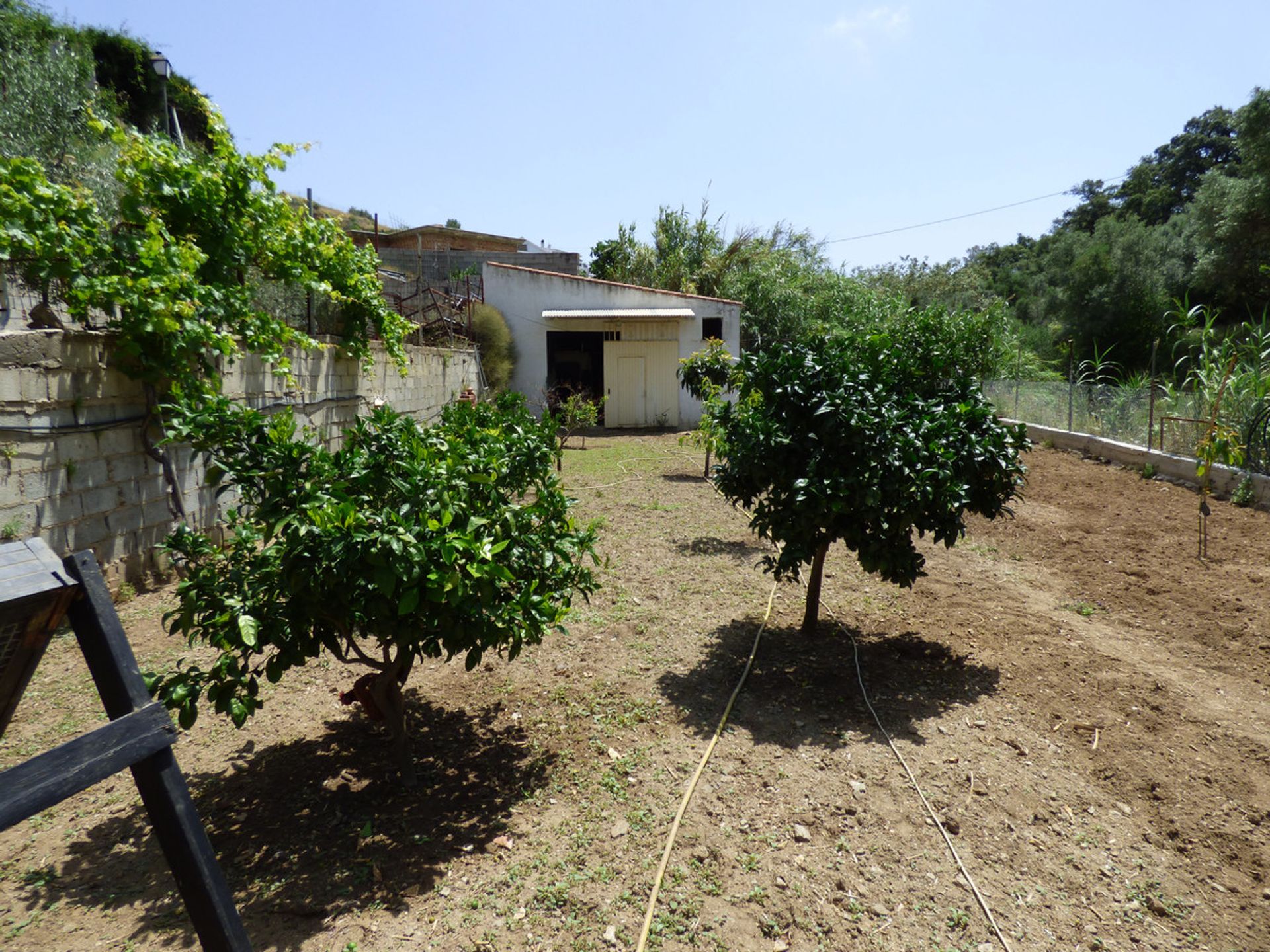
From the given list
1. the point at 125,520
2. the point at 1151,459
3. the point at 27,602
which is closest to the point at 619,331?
the point at 1151,459

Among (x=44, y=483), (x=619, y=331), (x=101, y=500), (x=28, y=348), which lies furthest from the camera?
(x=619, y=331)

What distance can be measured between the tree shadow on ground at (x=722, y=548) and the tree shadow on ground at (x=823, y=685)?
6.88ft

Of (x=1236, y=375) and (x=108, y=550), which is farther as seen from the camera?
(x=1236, y=375)

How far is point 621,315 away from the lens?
60.7 ft

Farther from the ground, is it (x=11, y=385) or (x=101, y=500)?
(x=11, y=385)

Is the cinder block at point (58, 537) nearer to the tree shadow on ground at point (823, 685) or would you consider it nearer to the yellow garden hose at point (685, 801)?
the tree shadow on ground at point (823, 685)

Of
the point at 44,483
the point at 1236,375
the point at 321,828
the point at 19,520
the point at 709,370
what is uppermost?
the point at 709,370

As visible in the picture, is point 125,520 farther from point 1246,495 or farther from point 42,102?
point 1246,495

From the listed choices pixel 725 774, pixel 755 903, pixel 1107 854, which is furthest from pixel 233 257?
pixel 1107 854

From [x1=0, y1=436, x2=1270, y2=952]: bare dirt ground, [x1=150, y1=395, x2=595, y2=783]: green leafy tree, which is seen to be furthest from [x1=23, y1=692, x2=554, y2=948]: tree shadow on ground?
[x1=150, y1=395, x2=595, y2=783]: green leafy tree

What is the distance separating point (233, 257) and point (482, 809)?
583cm

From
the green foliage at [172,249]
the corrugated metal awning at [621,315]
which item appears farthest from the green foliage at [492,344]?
the green foliage at [172,249]

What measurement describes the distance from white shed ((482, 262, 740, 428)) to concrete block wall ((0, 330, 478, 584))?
1230cm

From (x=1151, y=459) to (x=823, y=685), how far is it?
966 centimetres
